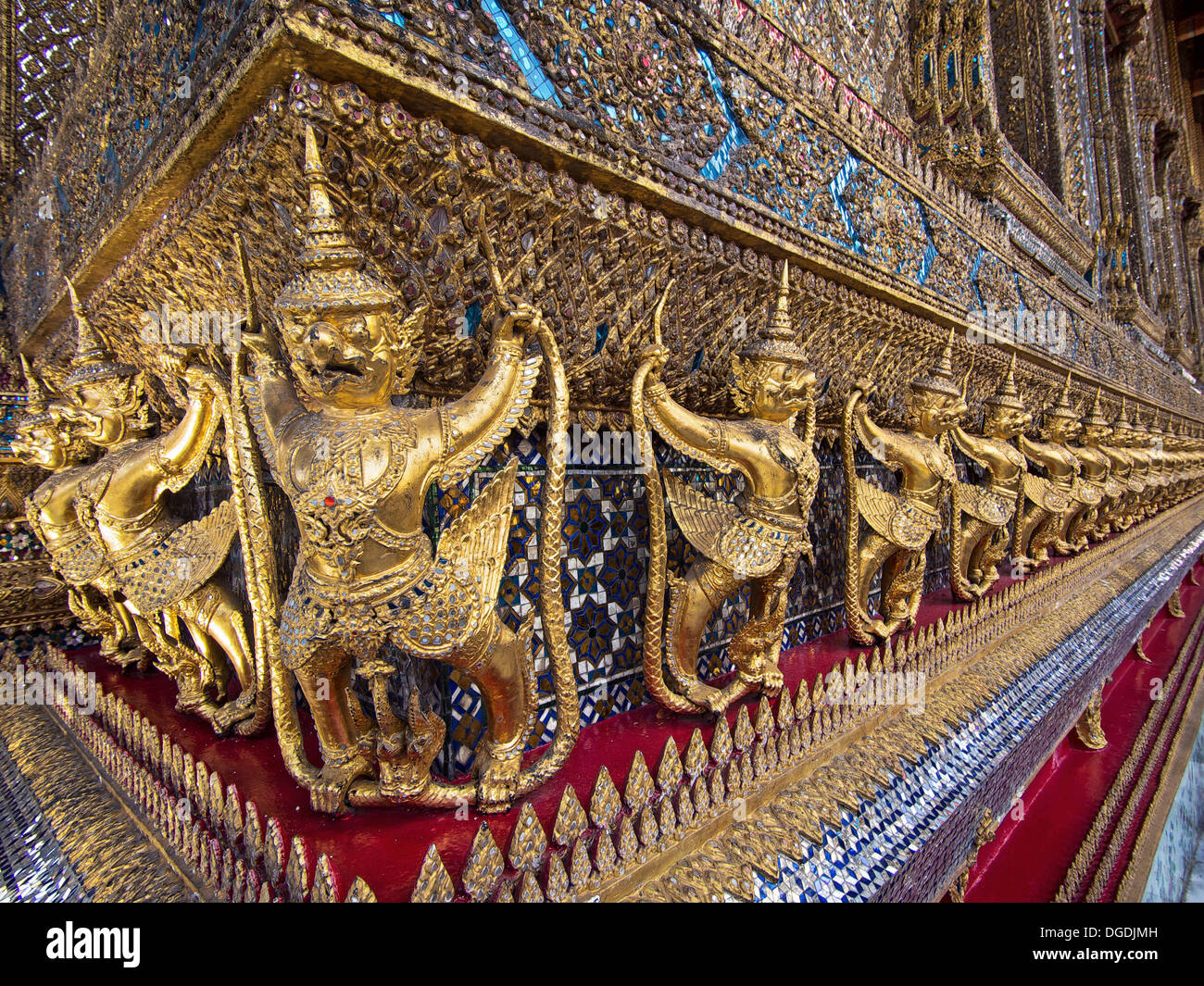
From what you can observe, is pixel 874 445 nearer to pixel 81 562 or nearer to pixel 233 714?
pixel 233 714

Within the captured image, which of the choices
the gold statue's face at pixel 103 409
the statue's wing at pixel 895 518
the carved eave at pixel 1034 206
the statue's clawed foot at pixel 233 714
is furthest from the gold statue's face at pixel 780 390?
the carved eave at pixel 1034 206

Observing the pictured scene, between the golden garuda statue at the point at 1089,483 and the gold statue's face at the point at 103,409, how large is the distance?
4.00 m

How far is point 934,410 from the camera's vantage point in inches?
70.7

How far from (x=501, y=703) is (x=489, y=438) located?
0.40m

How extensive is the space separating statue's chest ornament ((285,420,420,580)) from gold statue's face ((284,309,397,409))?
0.05 m

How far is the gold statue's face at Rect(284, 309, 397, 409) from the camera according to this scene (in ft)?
2.31

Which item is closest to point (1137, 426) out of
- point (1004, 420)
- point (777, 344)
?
point (1004, 420)

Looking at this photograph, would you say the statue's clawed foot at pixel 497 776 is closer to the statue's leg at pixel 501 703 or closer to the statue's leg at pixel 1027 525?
the statue's leg at pixel 501 703

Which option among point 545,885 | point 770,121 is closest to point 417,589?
point 545,885

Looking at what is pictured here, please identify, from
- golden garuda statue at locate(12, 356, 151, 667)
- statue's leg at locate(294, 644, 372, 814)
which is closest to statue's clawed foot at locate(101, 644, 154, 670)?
golden garuda statue at locate(12, 356, 151, 667)

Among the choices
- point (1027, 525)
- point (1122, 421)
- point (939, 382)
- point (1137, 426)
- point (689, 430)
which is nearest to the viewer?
point (689, 430)

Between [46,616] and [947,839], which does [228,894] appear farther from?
[46,616]

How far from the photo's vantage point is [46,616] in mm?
2148
